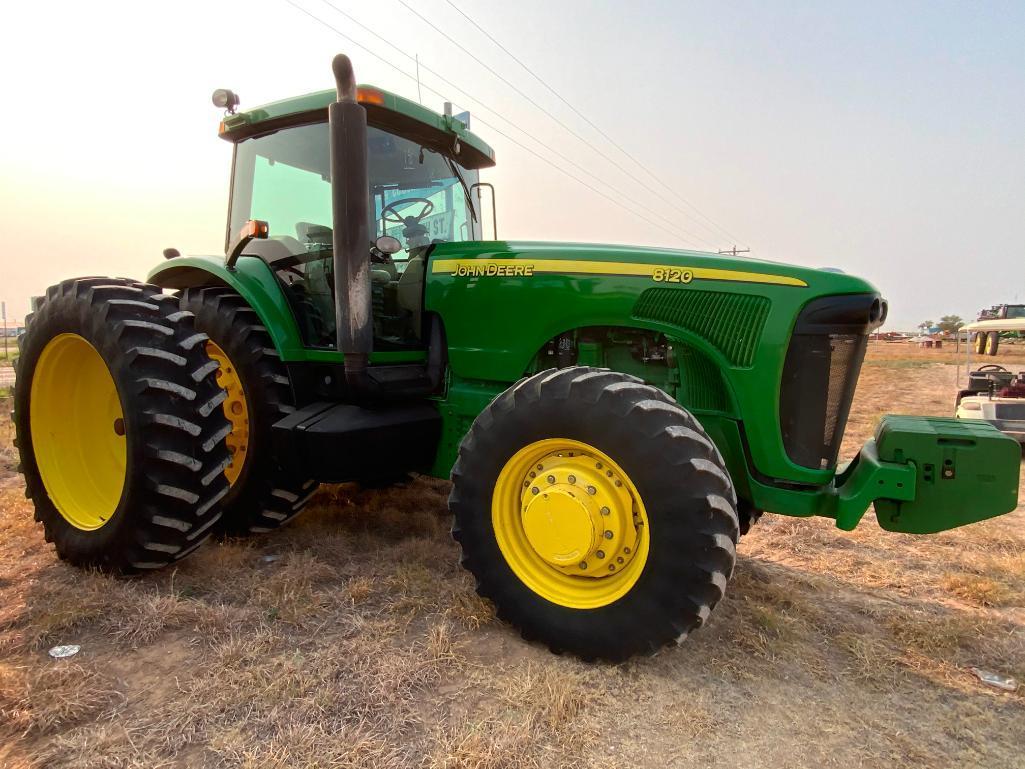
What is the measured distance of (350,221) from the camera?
2816 millimetres

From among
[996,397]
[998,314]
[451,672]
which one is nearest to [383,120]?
[451,672]

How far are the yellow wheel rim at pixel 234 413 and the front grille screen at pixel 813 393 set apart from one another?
2.79 meters

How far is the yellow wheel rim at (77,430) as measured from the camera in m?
3.41

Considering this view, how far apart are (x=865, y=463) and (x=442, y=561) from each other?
2050 millimetres

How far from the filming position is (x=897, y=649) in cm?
264

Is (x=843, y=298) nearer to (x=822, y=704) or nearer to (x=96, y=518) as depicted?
(x=822, y=704)

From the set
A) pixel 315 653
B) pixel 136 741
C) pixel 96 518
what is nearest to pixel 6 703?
pixel 136 741

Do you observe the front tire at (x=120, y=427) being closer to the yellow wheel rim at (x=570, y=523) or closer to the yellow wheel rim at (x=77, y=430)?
the yellow wheel rim at (x=77, y=430)

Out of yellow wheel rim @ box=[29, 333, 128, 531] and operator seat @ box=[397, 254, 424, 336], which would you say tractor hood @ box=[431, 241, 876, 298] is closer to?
operator seat @ box=[397, 254, 424, 336]

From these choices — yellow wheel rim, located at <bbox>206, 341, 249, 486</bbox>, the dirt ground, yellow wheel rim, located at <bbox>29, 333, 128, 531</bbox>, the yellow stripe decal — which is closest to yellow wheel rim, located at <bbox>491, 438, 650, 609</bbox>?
the dirt ground

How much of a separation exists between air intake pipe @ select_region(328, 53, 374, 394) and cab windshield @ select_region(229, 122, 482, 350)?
21.1 inches

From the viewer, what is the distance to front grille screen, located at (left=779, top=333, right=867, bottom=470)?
106 inches

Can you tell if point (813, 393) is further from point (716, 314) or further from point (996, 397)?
point (996, 397)

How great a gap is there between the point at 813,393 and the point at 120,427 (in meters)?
3.32
